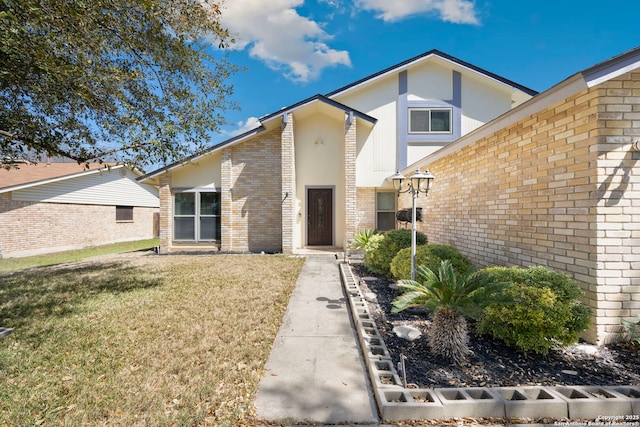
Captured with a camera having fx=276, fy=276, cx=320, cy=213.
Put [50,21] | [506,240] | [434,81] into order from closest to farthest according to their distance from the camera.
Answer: [50,21], [506,240], [434,81]

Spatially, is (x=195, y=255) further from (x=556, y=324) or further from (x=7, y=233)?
(x=556, y=324)

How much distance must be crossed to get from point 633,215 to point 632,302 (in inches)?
40.3

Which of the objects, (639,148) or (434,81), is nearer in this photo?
(639,148)

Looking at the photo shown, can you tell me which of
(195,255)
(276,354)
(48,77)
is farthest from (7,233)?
(276,354)

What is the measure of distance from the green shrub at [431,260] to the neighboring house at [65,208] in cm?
1152

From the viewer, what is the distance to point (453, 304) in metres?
3.08

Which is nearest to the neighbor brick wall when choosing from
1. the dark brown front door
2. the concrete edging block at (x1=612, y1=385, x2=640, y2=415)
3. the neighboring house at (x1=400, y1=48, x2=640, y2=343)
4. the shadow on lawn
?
the shadow on lawn

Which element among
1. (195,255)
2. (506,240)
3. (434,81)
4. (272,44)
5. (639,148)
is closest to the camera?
(639,148)

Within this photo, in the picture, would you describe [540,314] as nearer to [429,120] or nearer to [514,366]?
Result: [514,366]

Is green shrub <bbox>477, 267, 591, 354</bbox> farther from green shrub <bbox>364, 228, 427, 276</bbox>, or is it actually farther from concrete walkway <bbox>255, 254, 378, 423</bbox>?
green shrub <bbox>364, 228, 427, 276</bbox>

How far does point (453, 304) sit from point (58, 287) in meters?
8.13

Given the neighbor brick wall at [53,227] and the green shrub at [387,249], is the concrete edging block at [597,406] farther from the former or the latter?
the neighbor brick wall at [53,227]

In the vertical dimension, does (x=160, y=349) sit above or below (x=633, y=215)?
below

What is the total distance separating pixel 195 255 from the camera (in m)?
10.5
